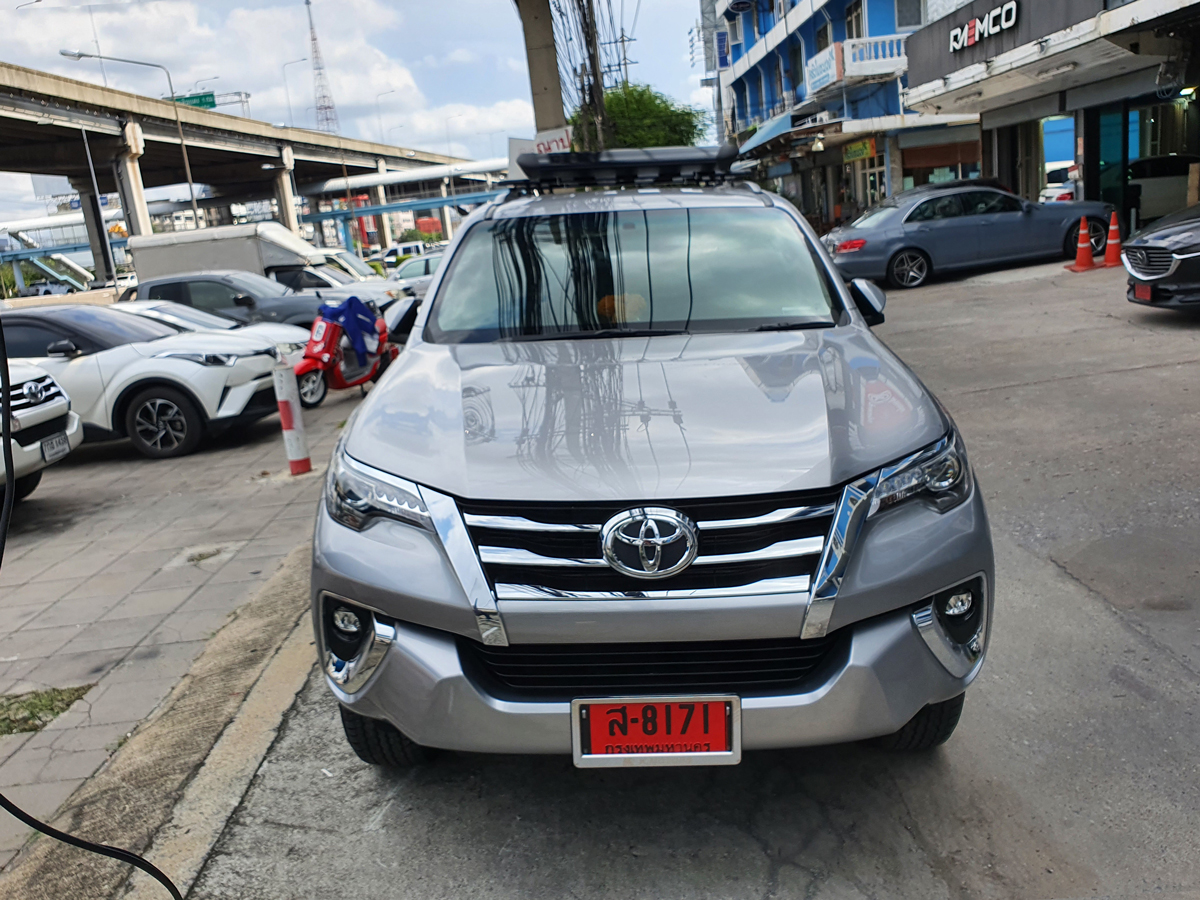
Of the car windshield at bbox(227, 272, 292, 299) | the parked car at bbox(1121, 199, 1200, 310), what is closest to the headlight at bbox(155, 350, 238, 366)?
the car windshield at bbox(227, 272, 292, 299)

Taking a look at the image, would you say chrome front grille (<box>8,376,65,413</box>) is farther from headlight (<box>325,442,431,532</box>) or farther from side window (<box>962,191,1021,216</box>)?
side window (<box>962,191,1021,216</box>)

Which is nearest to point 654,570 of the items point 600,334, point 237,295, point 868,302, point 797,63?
point 600,334

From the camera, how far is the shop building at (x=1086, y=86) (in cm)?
1434

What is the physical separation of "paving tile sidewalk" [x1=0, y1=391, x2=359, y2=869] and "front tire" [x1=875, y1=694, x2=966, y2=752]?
2500 millimetres

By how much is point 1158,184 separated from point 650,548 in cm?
1997

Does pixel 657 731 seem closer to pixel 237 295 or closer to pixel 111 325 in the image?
pixel 111 325

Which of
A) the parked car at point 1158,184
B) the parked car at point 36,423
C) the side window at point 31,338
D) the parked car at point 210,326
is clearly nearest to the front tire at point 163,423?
the side window at point 31,338

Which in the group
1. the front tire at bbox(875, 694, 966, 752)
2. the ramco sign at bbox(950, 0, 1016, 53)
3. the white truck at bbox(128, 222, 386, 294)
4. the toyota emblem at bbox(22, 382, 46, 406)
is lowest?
the front tire at bbox(875, 694, 966, 752)

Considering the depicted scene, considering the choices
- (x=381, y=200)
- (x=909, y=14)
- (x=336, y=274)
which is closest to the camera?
(x=336, y=274)

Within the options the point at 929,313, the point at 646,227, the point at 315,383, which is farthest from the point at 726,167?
the point at 929,313

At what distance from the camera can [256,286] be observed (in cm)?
1347

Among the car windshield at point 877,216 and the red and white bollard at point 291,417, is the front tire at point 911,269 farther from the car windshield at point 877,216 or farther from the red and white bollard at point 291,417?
the red and white bollard at point 291,417

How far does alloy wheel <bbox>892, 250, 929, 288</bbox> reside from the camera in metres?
15.5

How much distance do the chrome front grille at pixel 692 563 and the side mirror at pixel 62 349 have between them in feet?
24.2
